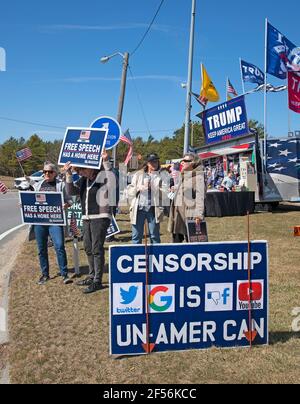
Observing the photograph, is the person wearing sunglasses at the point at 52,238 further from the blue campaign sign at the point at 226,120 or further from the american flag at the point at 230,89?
the american flag at the point at 230,89

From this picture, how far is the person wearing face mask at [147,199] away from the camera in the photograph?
23.7 ft

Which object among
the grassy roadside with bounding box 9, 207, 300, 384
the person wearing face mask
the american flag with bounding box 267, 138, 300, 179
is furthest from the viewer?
the american flag with bounding box 267, 138, 300, 179

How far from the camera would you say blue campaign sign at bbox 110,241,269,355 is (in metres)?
4.06

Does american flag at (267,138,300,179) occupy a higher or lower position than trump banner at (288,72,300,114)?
lower

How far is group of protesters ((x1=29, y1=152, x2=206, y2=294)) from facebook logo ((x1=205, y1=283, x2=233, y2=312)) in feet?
6.22

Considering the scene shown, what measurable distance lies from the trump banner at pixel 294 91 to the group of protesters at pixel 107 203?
11005mm

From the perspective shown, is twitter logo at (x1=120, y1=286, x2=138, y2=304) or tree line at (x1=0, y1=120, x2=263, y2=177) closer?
twitter logo at (x1=120, y1=286, x2=138, y2=304)

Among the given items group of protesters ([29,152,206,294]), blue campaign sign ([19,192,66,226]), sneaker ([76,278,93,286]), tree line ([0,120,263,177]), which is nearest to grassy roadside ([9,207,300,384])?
sneaker ([76,278,93,286])

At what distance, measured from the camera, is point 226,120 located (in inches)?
Result: 601

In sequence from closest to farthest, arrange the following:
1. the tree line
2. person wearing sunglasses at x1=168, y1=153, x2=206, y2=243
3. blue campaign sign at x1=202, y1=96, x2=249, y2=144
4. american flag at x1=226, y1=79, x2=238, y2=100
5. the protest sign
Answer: the protest sign → person wearing sunglasses at x1=168, y1=153, x2=206, y2=243 → blue campaign sign at x1=202, y1=96, x2=249, y2=144 → american flag at x1=226, y1=79, x2=238, y2=100 → the tree line

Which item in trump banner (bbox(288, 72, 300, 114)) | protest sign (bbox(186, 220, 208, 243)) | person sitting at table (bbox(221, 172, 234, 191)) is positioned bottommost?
protest sign (bbox(186, 220, 208, 243))

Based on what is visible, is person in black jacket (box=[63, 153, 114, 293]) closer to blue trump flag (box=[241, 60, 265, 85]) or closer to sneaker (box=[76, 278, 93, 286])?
sneaker (box=[76, 278, 93, 286])

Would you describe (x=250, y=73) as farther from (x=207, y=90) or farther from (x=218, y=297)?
(x=218, y=297)
